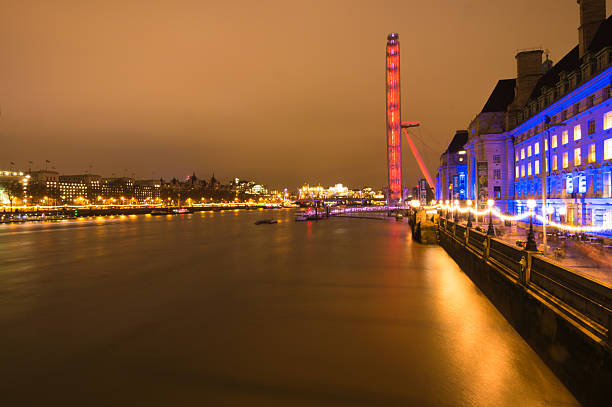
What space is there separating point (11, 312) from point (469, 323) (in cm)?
2034

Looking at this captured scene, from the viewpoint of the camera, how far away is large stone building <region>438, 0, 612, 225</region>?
2552cm

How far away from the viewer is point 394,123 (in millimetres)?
109625

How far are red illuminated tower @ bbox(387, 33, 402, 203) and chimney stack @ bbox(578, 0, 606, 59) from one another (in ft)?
246

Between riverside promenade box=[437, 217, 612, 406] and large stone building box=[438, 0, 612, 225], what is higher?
large stone building box=[438, 0, 612, 225]

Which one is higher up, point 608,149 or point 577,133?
point 577,133

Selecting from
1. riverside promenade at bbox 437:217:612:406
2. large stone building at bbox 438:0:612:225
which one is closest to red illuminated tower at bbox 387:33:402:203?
large stone building at bbox 438:0:612:225

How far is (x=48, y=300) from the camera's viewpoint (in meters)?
18.7

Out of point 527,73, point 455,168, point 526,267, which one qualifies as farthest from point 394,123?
point 526,267

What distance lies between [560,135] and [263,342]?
32.8 meters

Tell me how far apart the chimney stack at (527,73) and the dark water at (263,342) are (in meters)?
32.3

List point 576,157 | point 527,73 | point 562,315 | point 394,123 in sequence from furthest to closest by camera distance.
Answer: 1. point 394,123
2. point 527,73
3. point 576,157
4. point 562,315

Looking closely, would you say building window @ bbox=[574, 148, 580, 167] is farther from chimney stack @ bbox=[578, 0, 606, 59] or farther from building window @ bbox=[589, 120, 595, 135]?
chimney stack @ bbox=[578, 0, 606, 59]

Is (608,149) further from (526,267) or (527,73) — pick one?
(527,73)

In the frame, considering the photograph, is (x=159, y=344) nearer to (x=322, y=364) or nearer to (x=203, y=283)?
(x=322, y=364)
